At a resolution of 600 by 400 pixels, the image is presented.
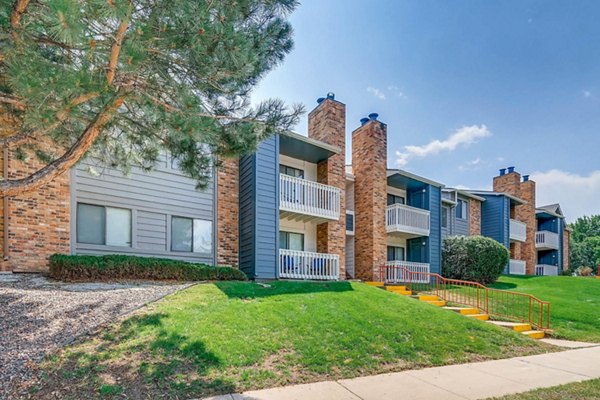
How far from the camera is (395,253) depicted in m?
17.2

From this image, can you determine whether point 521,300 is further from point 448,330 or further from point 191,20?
point 191,20

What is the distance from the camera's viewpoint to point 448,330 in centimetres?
749

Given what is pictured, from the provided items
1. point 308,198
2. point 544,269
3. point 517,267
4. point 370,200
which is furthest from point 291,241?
point 544,269

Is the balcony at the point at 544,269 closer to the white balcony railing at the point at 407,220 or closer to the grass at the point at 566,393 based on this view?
the white balcony railing at the point at 407,220

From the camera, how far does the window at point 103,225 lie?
9477 millimetres

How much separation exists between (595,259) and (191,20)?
166 ft

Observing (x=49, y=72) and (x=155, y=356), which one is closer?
(x=49, y=72)

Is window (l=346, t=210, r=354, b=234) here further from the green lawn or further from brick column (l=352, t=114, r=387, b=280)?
the green lawn

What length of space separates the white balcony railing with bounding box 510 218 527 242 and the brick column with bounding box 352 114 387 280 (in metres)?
12.7

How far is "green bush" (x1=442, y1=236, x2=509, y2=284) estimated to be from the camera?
1609 cm

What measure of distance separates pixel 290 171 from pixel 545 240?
23124 mm

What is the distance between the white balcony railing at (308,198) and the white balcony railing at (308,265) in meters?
1.48

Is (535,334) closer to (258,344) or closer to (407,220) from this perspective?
(407,220)

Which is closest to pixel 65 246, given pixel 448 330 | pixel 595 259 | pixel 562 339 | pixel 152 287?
pixel 152 287
